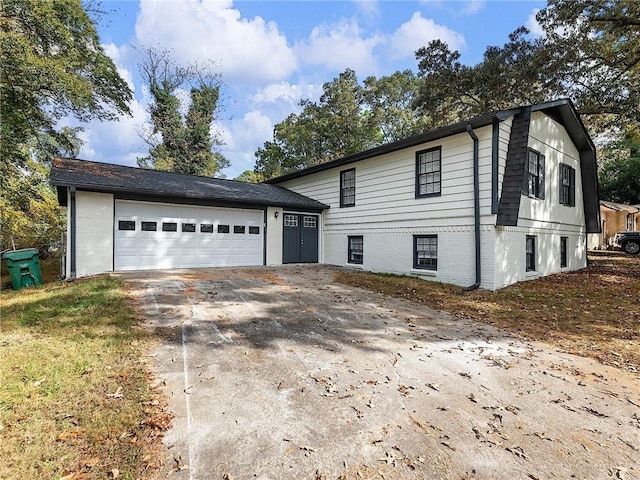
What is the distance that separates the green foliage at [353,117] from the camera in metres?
28.6

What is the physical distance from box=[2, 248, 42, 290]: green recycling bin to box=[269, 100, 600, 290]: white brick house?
9.75 meters

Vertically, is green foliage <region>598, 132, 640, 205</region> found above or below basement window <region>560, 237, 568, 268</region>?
above

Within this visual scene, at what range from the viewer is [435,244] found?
10211 millimetres

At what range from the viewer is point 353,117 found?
28.7m

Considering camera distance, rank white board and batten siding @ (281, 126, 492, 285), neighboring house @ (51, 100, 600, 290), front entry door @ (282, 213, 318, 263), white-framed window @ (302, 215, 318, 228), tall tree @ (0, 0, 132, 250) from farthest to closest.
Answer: white-framed window @ (302, 215, 318, 228) < front entry door @ (282, 213, 318, 263) < tall tree @ (0, 0, 132, 250) < white board and batten siding @ (281, 126, 492, 285) < neighboring house @ (51, 100, 600, 290)

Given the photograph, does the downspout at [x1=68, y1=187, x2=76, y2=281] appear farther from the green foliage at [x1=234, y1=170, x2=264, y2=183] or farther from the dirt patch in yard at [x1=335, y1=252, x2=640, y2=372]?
the green foliage at [x1=234, y1=170, x2=264, y2=183]

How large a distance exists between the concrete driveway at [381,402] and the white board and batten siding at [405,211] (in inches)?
163

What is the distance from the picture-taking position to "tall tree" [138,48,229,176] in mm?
25203

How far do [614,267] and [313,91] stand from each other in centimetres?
2534

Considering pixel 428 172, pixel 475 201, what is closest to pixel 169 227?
pixel 428 172

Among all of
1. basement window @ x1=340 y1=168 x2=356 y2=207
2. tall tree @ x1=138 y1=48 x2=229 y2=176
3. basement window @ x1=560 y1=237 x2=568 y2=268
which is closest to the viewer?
basement window @ x1=560 y1=237 x2=568 y2=268

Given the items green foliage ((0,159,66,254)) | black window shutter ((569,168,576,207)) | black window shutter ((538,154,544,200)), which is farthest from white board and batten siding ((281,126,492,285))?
green foliage ((0,159,66,254))

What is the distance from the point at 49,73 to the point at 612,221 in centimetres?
3283

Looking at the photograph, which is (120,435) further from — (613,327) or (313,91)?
(313,91)
